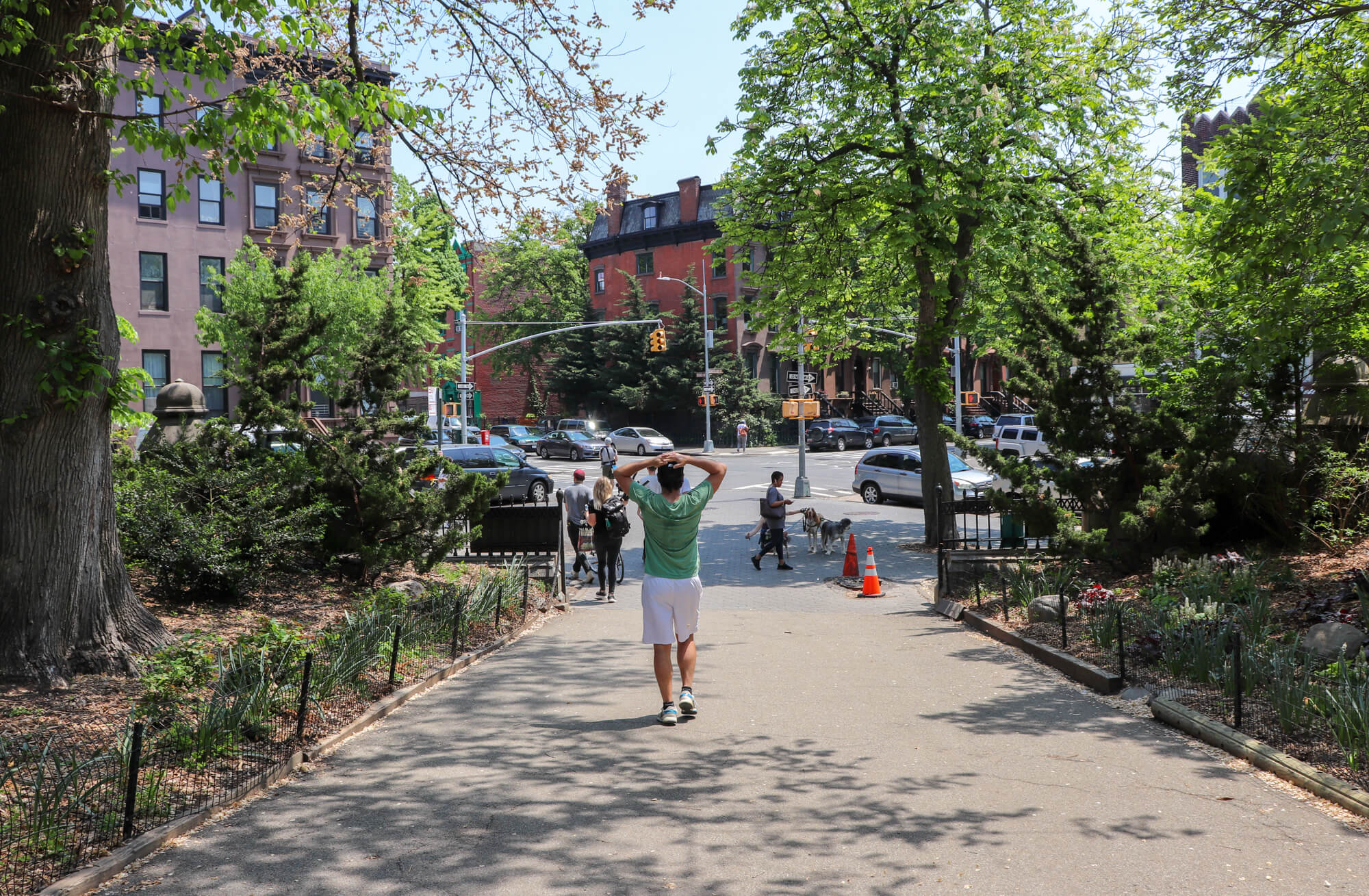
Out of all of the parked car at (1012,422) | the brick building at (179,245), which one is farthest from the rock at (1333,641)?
the brick building at (179,245)

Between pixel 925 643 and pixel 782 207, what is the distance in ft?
34.2

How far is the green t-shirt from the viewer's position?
7.34 metres

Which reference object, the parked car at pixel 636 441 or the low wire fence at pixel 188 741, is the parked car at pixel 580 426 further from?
the low wire fence at pixel 188 741

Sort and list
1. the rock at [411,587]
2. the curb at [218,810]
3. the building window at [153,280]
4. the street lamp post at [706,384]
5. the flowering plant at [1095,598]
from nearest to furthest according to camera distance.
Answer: the curb at [218,810], the flowering plant at [1095,598], the rock at [411,587], the building window at [153,280], the street lamp post at [706,384]

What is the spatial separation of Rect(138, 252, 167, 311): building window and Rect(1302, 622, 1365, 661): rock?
40.8m

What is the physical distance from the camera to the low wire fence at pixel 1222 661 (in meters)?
6.42

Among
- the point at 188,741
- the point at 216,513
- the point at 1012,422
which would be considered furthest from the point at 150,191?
the point at 188,741

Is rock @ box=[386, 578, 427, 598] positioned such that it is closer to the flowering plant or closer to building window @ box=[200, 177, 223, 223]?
the flowering plant

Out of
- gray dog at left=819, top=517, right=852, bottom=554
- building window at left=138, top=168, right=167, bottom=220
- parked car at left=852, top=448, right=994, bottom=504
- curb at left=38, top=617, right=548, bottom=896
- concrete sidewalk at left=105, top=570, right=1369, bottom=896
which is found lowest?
concrete sidewalk at left=105, top=570, right=1369, bottom=896

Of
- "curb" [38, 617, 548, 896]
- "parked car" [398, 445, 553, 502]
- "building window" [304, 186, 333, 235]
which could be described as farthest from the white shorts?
"parked car" [398, 445, 553, 502]

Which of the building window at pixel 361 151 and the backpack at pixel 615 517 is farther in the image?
the backpack at pixel 615 517

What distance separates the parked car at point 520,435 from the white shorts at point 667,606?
163 ft

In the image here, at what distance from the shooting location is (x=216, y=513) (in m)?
10.5

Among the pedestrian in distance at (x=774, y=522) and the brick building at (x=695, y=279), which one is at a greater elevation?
the brick building at (x=695, y=279)
